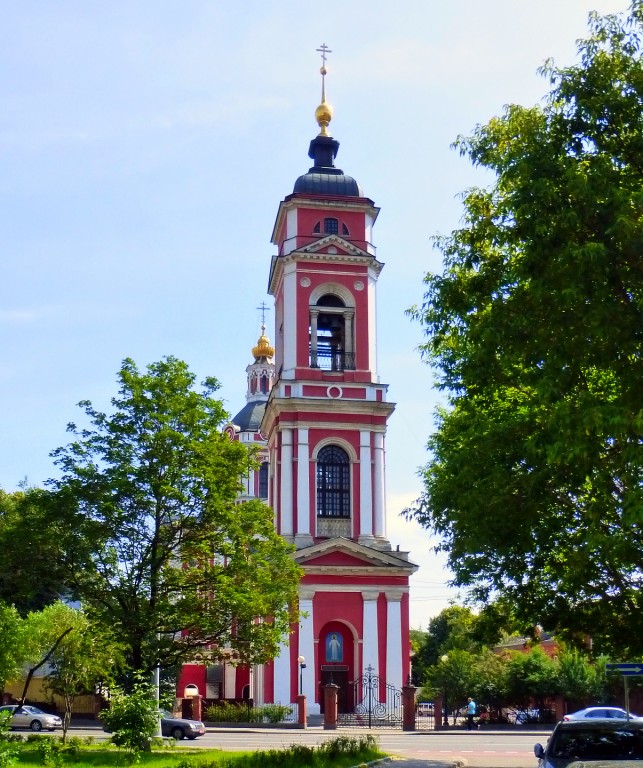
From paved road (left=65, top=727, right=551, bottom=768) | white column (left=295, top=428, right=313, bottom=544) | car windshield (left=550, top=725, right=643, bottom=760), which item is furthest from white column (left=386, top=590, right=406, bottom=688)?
car windshield (left=550, top=725, right=643, bottom=760)

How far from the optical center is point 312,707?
141 ft

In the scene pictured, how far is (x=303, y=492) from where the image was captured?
4619 centimetres

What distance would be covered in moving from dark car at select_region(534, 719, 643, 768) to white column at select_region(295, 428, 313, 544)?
31.4 meters

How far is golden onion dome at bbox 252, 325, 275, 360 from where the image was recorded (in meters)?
92.1

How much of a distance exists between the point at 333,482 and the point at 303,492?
1818 millimetres

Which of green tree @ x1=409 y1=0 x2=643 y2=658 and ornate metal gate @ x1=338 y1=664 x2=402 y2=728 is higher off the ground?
green tree @ x1=409 y1=0 x2=643 y2=658

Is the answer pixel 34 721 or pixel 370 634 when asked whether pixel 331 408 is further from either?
pixel 34 721

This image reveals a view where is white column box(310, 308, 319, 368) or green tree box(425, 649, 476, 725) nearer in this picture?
green tree box(425, 649, 476, 725)

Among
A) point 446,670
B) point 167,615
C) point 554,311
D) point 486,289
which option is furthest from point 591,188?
point 446,670

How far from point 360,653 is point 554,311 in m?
33.3

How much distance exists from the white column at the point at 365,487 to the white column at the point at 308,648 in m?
3.82

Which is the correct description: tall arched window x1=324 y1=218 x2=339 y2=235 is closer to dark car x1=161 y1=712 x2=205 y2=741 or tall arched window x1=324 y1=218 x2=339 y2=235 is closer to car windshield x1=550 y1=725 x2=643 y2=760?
dark car x1=161 y1=712 x2=205 y2=741

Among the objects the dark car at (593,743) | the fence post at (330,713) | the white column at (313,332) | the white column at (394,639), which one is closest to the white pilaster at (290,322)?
the white column at (313,332)

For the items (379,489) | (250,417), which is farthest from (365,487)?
(250,417)
